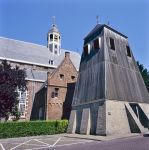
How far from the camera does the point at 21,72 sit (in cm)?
2603

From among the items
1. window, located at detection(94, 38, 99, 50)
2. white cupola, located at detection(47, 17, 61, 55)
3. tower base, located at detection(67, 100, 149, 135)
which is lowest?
tower base, located at detection(67, 100, 149, 135)

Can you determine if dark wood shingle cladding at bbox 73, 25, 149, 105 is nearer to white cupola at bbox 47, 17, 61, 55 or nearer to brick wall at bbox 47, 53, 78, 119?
brick wall at bbox 47, 53, 78, 119

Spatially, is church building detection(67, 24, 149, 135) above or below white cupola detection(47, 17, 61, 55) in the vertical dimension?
below

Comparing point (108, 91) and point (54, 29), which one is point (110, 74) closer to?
point (108, 91)

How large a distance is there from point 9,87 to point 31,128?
5.01 metres

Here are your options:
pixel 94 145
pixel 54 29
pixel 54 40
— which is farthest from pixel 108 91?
pixel 54 29

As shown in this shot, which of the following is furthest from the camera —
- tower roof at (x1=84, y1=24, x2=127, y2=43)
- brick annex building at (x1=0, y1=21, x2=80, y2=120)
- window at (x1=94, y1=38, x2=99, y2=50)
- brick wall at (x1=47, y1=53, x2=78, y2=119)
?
brick annex building at (x1=0, y1=21, x2=80, y2=120)

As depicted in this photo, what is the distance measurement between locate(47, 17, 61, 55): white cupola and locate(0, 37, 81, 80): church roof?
1.03 metres

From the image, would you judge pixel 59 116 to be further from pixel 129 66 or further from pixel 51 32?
pixel 51 32

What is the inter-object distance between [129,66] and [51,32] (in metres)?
Result: 25.3

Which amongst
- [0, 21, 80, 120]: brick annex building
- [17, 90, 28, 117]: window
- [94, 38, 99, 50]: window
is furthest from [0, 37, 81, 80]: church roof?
[94, 38, 99, 50]: window

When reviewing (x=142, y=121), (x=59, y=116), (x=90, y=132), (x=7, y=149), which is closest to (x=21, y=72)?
(x=59, y=116)

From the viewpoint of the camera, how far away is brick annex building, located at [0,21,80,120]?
30.9 meters

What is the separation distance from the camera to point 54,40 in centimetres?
4647
